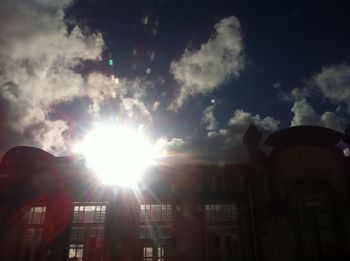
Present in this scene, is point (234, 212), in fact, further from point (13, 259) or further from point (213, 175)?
point (13, 259)

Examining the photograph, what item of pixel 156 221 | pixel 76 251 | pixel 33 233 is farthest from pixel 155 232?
pixel 33 233

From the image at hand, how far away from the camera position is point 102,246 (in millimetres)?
18812

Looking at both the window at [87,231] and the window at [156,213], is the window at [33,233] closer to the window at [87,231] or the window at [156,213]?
the window at [87,231]

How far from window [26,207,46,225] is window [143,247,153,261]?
6445 mm

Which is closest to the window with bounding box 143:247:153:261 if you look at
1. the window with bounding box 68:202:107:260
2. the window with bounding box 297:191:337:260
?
the window with bounding box 68:202:107:260

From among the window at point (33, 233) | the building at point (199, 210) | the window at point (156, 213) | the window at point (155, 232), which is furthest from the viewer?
the window at point (156, 213)

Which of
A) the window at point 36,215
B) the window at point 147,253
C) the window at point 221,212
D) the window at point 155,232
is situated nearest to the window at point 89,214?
the window at point 36,215

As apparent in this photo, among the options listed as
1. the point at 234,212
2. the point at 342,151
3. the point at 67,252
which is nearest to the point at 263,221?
the point at 234,212

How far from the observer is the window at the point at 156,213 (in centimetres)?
1977

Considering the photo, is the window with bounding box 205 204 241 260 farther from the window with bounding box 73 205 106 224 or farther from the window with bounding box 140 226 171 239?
the window with bounding box 73 205 106 224

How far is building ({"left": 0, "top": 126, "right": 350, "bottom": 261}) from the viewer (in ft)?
61.5

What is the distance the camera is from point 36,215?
65.7ft

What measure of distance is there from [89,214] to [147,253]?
4.19m

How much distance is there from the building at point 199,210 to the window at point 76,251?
6cm
